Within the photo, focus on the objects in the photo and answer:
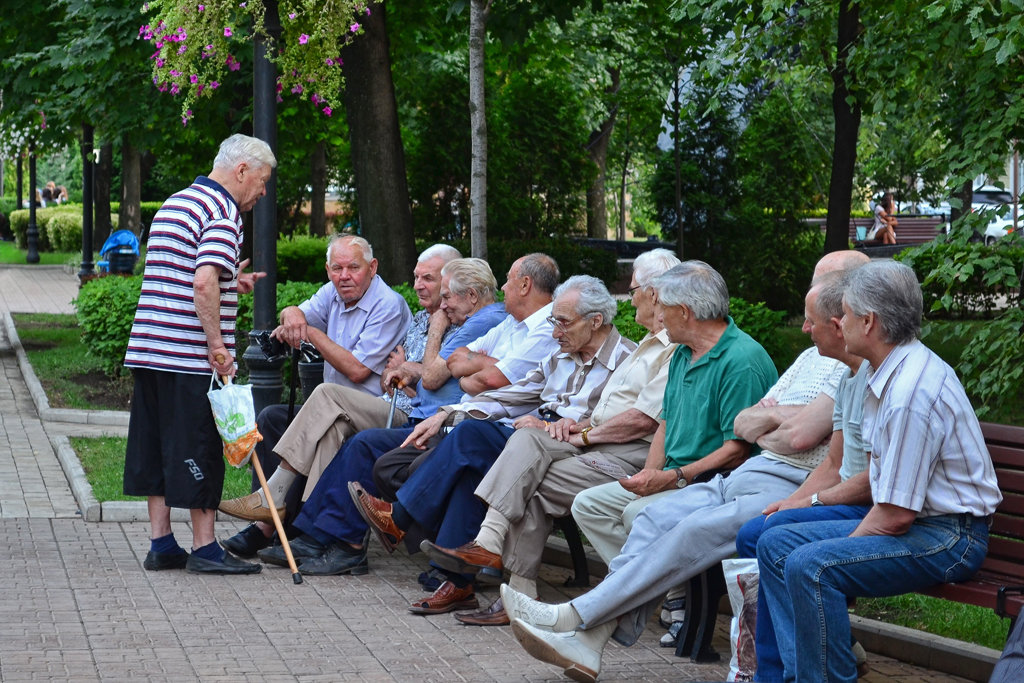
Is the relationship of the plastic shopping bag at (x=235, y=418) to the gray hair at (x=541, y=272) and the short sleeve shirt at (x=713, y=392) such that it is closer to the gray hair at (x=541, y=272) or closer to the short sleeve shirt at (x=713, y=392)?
the gray hair at (x=541, y=272)

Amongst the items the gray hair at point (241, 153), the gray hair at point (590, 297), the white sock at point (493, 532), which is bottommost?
the white sock at point (493, 532)

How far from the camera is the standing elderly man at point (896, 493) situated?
13.5 ft

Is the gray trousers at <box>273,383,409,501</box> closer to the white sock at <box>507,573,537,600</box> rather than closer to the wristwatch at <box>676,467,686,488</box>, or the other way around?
the white sock at <box>507,573,537,600</box>

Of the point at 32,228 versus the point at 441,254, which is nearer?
the point at 441,254

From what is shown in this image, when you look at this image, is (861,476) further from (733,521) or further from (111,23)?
(111,23)

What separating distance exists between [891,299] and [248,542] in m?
3.95

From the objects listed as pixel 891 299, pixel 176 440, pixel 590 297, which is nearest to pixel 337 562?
pixel 176 440

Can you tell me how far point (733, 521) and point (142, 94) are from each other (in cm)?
1209

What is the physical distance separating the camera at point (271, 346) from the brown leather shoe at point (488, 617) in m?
2.45

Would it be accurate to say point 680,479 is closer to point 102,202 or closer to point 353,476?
point 353,476

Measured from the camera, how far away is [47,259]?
35969 millimetres

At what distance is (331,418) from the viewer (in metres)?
6.82

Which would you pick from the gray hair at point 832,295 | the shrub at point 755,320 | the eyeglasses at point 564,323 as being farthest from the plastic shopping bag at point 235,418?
the shrub at point 755,320

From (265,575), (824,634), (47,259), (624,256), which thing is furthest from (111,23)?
(47,259)
